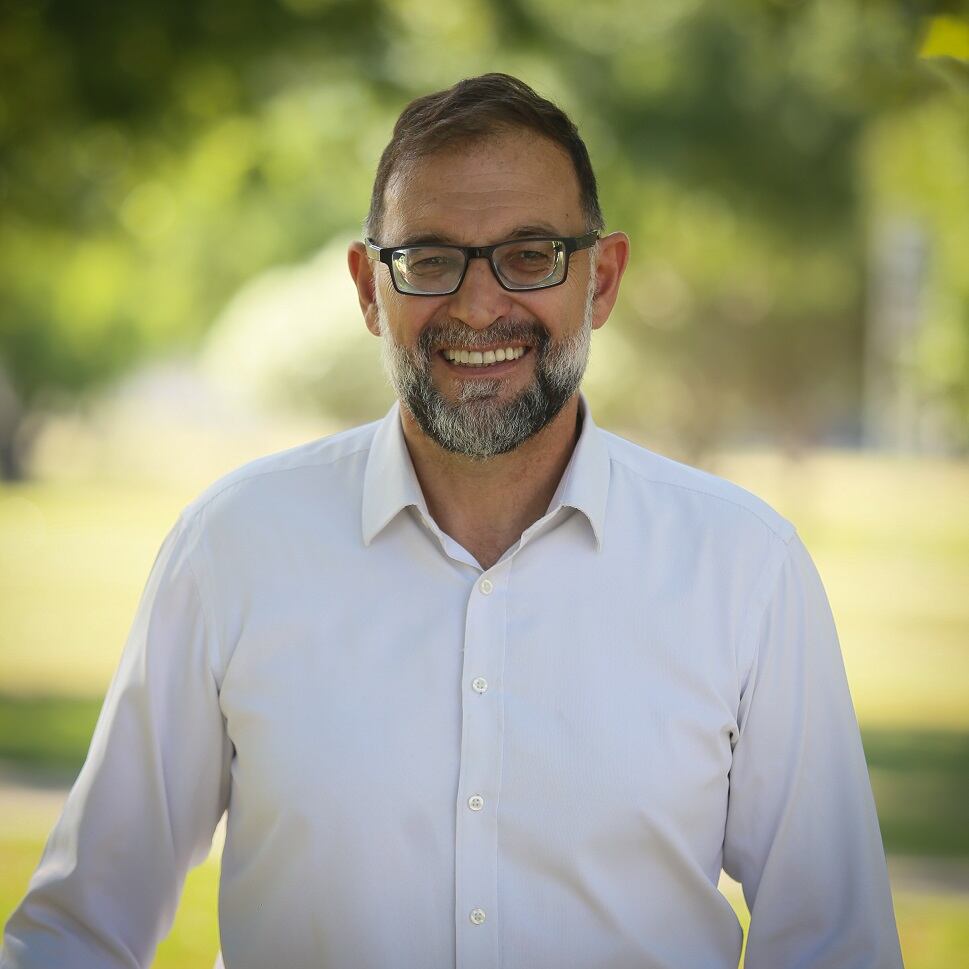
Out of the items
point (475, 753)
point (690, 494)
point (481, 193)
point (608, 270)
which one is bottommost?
point (475, 753)

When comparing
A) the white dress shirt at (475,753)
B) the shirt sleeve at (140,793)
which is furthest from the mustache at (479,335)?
the shirt sleeve at (140,793)

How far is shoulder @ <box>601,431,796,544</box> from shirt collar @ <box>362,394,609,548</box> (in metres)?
0.06

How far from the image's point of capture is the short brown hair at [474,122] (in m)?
2.61

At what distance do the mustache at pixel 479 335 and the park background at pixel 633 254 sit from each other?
1.02m

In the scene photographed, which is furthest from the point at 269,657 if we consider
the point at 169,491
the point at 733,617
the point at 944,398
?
the point at 169,491

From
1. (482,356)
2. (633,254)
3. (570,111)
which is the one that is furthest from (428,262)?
(633,254)

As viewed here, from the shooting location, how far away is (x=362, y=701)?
2441mm

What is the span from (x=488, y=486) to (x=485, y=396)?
189 mm

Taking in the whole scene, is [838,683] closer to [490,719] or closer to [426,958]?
[490,719]

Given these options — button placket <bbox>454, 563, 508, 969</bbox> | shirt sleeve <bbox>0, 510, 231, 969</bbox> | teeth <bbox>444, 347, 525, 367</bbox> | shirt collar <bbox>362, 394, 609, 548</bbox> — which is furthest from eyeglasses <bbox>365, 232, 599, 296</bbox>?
shirt sleeve <bbox>0, 510, 231, 969</bbox>

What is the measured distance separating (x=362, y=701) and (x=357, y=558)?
0.28m

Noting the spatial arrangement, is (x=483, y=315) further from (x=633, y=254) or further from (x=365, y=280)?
(x=633, y=254)

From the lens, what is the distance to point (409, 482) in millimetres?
2590

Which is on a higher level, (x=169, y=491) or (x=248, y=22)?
(x=248, y=22)
